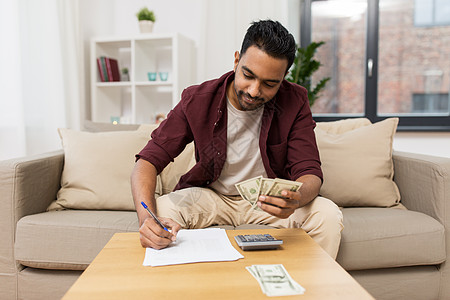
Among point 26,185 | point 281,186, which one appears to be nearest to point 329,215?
point 281,186

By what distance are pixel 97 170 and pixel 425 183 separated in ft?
4.71

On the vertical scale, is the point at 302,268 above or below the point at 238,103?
below

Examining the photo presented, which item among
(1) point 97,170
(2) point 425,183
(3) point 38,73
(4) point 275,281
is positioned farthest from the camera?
(3) point 38,73

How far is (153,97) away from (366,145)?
6.51 ft

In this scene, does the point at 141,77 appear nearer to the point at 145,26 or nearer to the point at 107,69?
the point at 107,69

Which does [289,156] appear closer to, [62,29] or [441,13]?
[62,29]

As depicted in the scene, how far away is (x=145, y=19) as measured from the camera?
308 centimetres

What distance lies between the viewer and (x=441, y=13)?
3.33 meters

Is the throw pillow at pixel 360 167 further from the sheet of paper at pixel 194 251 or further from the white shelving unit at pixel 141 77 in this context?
the white shelving unit at pixel 141 77

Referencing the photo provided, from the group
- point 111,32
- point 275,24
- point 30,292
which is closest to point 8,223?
point 30,292

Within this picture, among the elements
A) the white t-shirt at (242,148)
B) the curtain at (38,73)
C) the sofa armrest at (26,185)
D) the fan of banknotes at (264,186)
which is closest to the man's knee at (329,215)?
the fan of banknotes at (264,186)

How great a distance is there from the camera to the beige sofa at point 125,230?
4.94 ft

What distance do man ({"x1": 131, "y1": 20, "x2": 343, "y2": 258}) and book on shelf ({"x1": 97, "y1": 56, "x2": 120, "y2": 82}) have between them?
176 centimetres

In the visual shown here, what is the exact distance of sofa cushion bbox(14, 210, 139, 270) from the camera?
152 cm
